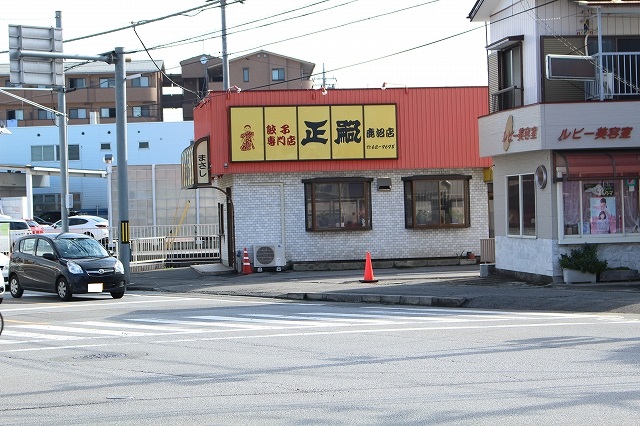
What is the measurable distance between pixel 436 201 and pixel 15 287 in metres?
14.6

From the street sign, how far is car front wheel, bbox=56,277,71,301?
551 cm

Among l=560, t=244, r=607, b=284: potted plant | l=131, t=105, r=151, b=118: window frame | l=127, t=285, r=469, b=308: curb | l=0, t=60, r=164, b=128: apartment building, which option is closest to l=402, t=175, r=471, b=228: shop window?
l=127, t=285, r=469, b=308: curb

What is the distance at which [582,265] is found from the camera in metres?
21.9

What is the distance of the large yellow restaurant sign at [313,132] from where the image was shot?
1247 inches

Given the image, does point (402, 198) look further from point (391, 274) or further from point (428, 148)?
point (391, 274)

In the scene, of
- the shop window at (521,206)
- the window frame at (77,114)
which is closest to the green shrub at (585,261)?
the shop window at (521,206)

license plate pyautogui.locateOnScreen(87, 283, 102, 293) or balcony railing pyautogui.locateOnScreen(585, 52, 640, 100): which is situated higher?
balcony railing pyautogui.locateOnScreen(585, 52, 640, 100)

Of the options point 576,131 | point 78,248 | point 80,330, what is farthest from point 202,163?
point 80,330

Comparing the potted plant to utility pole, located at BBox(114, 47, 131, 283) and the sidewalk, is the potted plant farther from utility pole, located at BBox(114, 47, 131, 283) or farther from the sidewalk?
utility pole, located at BBox(114, 47, 131, 283)

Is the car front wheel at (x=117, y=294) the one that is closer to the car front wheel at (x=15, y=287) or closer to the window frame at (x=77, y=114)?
the car front wheel at (x=15, y=287)

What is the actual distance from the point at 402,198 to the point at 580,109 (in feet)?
37.7

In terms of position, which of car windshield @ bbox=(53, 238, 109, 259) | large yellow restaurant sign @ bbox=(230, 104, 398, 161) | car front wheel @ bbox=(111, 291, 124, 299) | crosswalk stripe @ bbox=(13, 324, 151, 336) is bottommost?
crosswalk stripe @ bbox=(13, 324, 151, 336)

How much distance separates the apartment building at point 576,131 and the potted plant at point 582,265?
262 millimetres

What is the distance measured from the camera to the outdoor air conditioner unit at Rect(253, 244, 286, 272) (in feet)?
103
